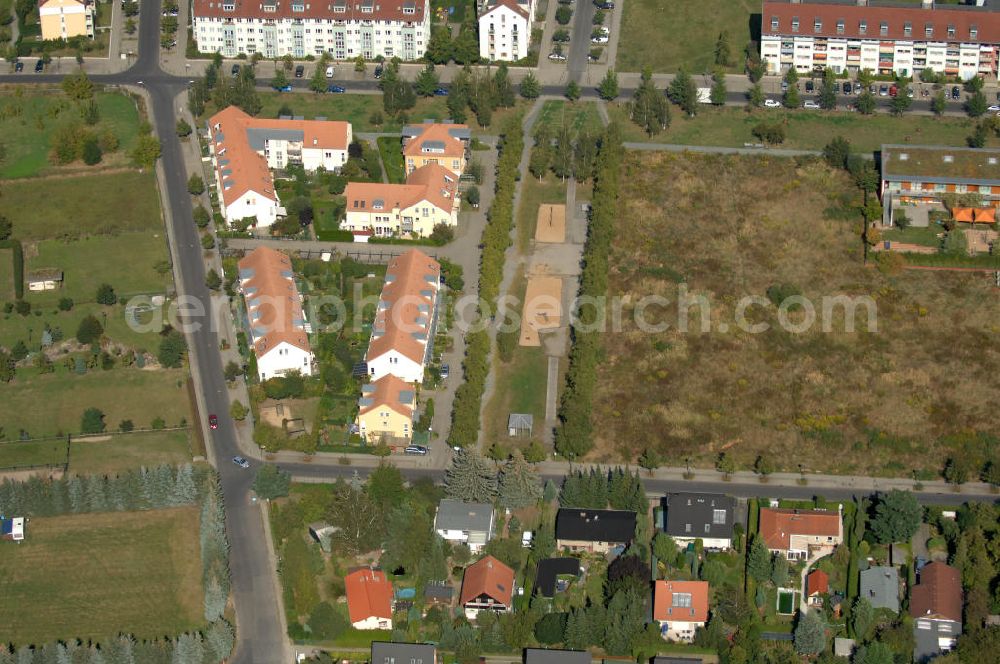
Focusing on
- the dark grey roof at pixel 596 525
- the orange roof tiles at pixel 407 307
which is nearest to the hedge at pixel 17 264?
the orange roof tiles at pixel 407 307

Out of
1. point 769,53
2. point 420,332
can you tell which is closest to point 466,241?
point 420,332

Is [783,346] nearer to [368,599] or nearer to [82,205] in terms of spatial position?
[368,599]

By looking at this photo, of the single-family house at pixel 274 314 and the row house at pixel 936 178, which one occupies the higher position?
the row house at pixel 936 178

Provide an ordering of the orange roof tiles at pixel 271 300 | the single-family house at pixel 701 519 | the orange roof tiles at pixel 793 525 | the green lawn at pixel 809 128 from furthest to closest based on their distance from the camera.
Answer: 1. the green lawn at pixel 809 128
2. the orange roof tiles at pixel 271 300
3. the single-family house at pixel 701 519
4. the orange roof tiles at pixel 793 525

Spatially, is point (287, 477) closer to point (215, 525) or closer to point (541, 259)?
point (215, 525)

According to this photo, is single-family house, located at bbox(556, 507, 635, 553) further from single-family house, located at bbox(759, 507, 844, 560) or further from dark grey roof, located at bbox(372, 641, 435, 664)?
dark grey roof, located at bbox(372, 641, 435, 664)

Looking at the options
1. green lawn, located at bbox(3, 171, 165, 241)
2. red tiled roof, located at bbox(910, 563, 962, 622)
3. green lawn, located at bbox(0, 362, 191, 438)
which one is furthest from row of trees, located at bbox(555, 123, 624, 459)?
green lawn, located at bbox(3, 171, 165, 241)

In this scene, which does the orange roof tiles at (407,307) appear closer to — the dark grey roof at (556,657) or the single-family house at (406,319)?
the single-family house at (406,319)
